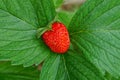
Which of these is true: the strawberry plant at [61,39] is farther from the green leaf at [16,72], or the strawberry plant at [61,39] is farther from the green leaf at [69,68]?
the green leaf at [16,72]

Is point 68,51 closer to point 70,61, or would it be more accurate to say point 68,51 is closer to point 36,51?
point 70,61

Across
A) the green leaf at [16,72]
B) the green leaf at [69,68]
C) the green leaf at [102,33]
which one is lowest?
the green leaf at [16,72]

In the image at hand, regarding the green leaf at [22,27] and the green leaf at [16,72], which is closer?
the green leaf at [22,27]

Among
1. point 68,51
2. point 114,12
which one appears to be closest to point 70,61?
point 68,51

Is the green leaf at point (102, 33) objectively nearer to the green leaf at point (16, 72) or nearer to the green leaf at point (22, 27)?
the green leaf at point (22, 27)

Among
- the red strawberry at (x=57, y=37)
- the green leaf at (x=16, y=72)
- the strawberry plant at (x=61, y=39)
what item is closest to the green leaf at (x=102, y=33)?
the strawberry plant at (x=61, y=39)

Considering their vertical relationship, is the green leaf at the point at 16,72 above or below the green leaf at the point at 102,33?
below

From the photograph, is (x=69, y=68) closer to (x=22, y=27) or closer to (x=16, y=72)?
(x=22, y=27)
